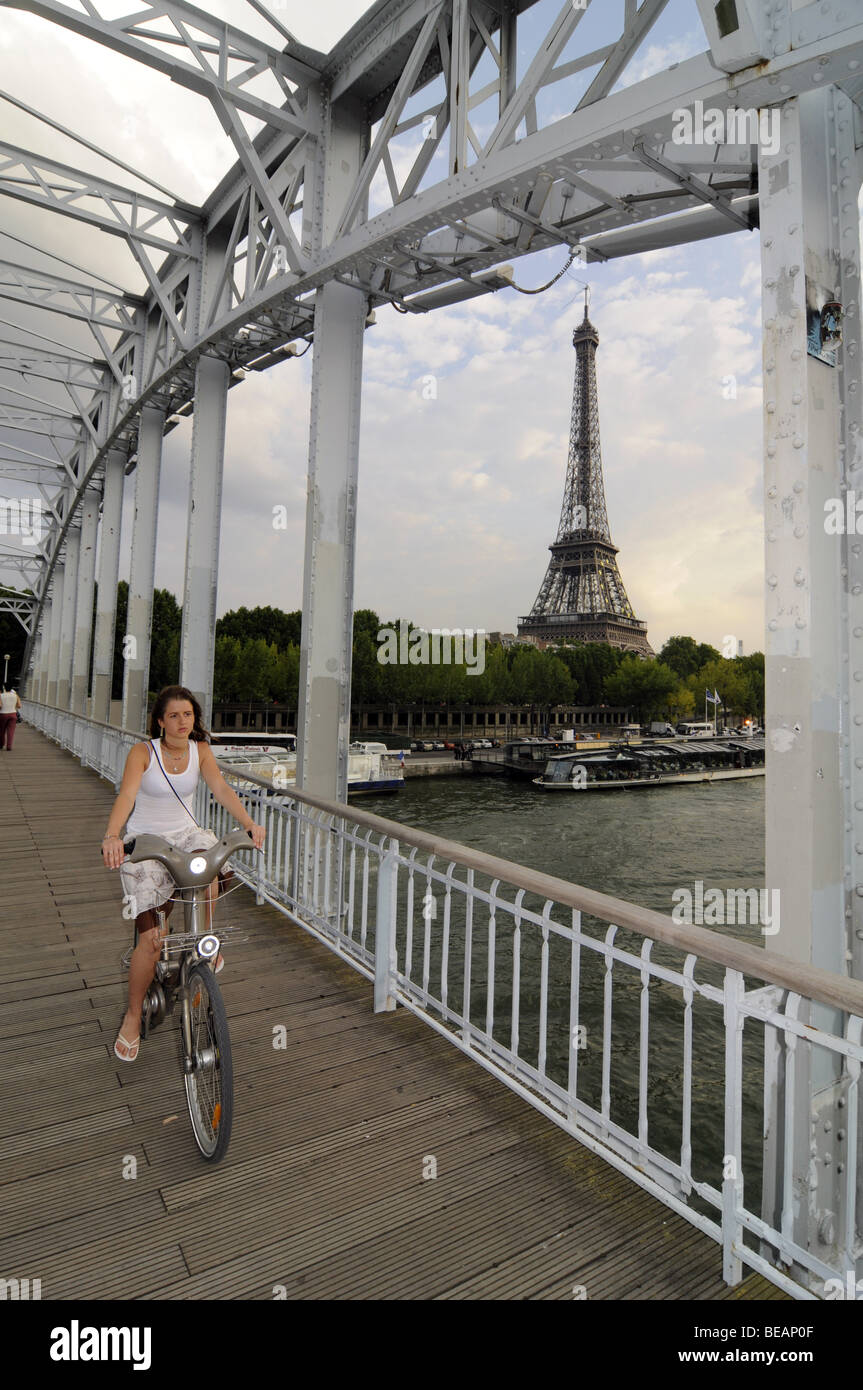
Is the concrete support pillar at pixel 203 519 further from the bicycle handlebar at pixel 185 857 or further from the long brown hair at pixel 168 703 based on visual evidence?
the bicycle handlebar at pixel 185 857

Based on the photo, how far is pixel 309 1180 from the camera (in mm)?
2727

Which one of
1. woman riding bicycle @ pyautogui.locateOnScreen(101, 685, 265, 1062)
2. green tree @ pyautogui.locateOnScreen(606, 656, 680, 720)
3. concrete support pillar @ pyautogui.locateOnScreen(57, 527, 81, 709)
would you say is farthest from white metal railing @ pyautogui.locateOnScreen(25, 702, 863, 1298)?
green tree @ pyautogui.locateOnScreen(606, 656, 680, 720)

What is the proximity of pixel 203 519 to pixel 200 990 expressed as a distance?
26.9ft

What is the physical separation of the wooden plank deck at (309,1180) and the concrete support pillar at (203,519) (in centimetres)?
601

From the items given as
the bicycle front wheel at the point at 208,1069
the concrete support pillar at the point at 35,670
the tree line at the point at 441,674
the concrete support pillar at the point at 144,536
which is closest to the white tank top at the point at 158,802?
the bicycle front wheel at the point at 208,1069

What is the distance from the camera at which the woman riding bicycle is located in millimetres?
3129

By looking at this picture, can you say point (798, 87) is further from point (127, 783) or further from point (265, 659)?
point (265, 659)

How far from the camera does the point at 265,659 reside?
58.0 meters

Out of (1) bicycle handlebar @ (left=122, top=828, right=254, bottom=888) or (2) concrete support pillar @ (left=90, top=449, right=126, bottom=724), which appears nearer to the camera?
(1) bicycle handlebar @ (left=122, top=828, right=254, bottom=888)

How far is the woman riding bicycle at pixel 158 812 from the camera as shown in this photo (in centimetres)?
313

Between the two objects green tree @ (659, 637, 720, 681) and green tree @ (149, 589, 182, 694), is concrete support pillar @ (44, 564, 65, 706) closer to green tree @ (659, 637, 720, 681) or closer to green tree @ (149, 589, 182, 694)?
green tree @ (149, 589, 182, 694)

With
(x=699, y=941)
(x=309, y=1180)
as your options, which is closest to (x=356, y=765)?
(x=309, y=1180)

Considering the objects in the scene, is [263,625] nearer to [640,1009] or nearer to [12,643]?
[12,643]

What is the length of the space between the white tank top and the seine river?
147 inches
